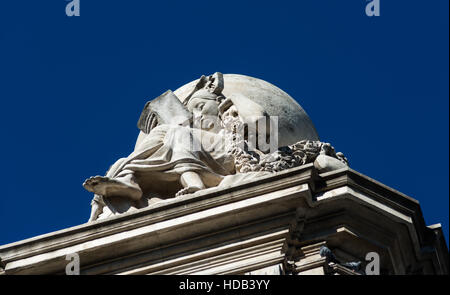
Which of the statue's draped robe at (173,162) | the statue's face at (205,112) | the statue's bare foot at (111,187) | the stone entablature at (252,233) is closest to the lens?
the stone entablature at (252,233)

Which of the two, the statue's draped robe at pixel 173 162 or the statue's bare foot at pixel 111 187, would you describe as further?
the statue's draped robe at pixel 173 162

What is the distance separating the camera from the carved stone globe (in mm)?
21938

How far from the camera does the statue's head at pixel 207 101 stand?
2164cm

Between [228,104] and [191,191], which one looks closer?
[191,191]

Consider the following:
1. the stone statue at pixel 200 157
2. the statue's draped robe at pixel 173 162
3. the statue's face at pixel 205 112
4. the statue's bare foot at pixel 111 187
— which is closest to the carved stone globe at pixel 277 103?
the stone statue at pixel 200 157

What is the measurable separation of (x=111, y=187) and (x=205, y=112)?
274 centimetres

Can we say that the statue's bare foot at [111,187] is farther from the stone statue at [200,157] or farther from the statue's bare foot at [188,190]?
the statue's bare foot at [188,190]

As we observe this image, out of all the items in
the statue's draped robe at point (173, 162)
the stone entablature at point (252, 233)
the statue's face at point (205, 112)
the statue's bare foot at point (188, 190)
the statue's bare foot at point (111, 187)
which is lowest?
the stone entablature at point (252, 233)

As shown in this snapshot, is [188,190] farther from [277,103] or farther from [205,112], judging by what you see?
[277,103]

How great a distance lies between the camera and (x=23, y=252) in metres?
18.4
